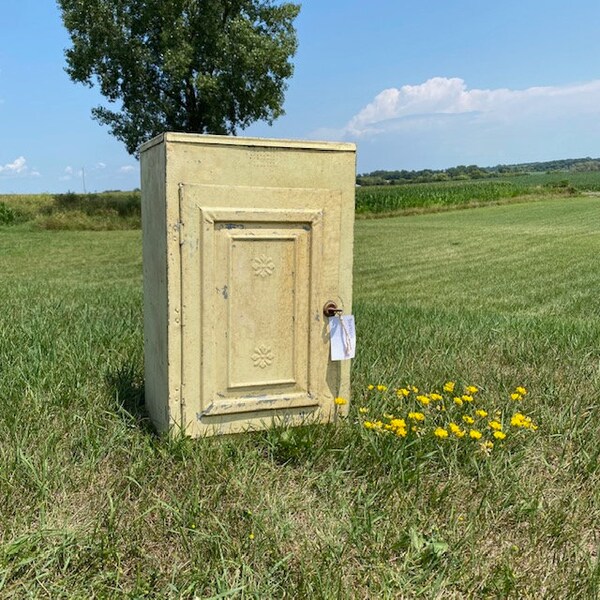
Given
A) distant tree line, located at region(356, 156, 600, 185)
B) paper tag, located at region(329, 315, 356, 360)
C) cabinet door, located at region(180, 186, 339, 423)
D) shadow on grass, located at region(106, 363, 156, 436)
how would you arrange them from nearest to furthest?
cabinet door, located at region(180, 186, 339, 423), paper tag, located at region(329, 315, 356, 360), shadow on grass, located at region(106, 363, 156, 436), distant tree line, located at region(356, 156, 600, 185)

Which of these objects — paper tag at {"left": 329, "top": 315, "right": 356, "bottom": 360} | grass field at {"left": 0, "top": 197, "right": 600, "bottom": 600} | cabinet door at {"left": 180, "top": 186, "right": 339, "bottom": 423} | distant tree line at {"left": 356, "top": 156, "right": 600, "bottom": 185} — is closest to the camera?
grass field at {"left": 0, "top": 197, "right": 600, "bottom": 600}

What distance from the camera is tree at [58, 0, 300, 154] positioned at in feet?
84.3

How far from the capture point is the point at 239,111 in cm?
2858

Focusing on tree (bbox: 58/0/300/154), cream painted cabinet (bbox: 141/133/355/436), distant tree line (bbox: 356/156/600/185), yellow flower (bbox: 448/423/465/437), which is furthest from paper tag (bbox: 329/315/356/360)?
distant tree line (bbox: 356/156/600/185)

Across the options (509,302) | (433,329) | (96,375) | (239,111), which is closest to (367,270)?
(509,302)

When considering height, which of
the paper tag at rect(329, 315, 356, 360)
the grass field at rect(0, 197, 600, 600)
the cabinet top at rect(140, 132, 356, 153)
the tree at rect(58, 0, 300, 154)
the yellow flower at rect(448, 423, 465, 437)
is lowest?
the grass field at rect(0, 197, 600, 600)

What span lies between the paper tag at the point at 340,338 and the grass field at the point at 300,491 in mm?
355

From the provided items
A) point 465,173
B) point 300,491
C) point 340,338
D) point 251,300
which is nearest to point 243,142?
point 251,300

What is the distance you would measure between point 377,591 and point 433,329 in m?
3.82

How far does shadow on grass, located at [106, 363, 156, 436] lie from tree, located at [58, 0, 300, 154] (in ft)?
78.6

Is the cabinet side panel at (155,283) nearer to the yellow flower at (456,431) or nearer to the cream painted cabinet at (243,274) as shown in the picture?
the cream painted cabinet at (243,274)

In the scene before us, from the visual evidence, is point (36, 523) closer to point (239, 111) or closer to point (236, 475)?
point (236, 475)

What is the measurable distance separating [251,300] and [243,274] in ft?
0.43

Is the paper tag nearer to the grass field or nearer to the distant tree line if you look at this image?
the grass field
